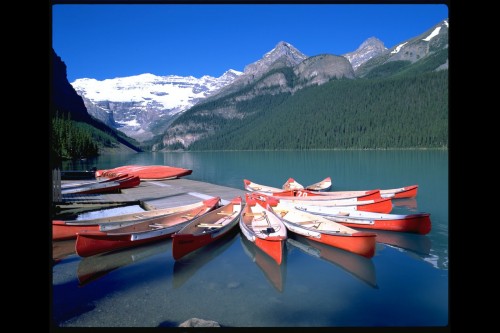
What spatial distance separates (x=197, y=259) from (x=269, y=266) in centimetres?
279

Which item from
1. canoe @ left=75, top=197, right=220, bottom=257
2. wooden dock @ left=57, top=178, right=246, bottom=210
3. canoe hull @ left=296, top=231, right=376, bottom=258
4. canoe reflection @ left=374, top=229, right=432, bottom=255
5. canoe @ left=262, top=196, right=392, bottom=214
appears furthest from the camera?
wooden dock @ left=57, top=178, right=246, bottom=210

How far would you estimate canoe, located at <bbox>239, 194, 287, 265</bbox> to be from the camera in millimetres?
12164

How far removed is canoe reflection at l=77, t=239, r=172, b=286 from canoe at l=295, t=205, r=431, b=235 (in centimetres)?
804

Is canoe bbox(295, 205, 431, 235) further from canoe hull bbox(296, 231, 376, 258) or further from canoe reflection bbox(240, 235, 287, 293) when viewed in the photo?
canoe reflection bbox(240, 235, 287, 293)

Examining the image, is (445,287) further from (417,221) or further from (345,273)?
(417,221)

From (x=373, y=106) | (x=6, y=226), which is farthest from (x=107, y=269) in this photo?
(x=373, y=106)

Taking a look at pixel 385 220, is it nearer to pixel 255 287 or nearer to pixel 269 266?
pixel 269 266

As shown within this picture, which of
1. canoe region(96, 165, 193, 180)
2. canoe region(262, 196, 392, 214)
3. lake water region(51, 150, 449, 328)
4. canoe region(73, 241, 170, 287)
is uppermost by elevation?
canoe region(96, 165, 193, 180)

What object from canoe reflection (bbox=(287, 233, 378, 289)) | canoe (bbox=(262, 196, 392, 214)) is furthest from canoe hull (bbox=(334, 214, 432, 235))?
canoe reflection (bbox=(287, 233, 378, 289))

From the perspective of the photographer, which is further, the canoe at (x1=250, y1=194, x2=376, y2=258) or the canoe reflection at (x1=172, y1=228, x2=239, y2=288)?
the canoe at (x1=250, y1=194, x2=376, y2=258)

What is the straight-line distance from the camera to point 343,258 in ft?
43.4

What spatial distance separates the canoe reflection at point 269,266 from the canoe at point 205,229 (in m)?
1.37

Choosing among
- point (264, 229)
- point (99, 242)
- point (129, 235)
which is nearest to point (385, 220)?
point (264, 229)
